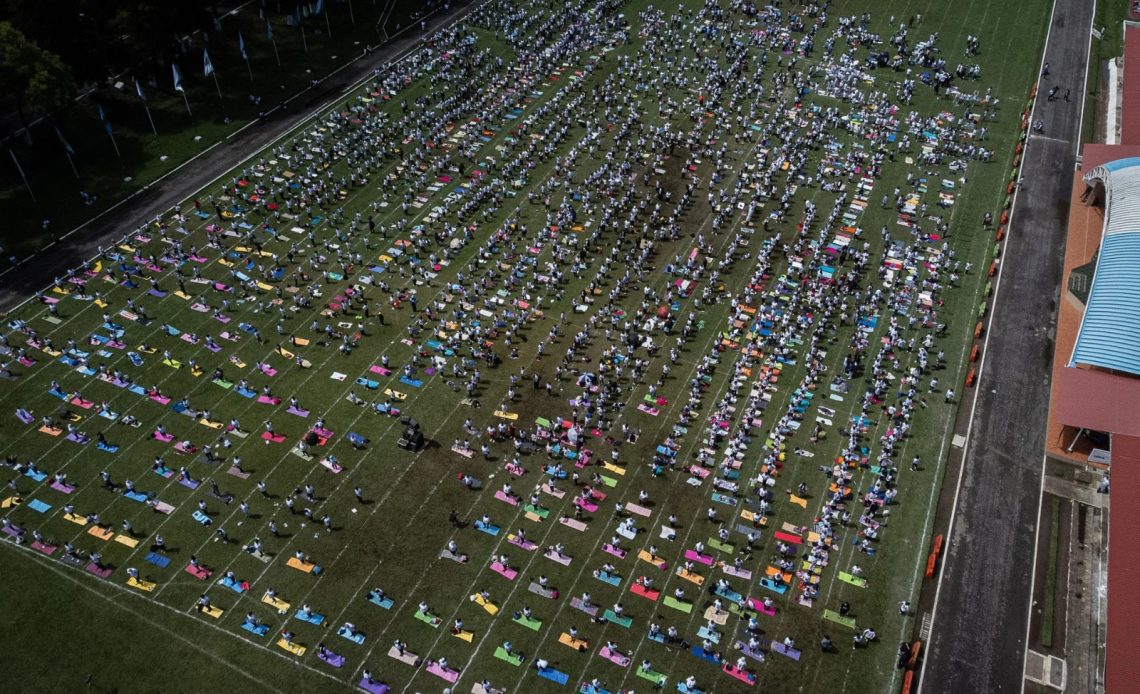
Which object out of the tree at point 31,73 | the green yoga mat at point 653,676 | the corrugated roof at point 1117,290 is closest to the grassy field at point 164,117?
the tree at point 31,73

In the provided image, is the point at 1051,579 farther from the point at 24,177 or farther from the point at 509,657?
the point at 24,177

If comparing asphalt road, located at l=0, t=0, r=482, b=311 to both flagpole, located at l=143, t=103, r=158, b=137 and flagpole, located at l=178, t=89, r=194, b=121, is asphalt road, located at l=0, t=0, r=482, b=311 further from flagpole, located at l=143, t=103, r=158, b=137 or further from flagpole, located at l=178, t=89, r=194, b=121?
flagpole, located at l=143, t=103, r=158, b=137

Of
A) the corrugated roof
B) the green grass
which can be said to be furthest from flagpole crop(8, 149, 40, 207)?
the corrugated roof

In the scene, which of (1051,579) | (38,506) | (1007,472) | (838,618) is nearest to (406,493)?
(38,506)

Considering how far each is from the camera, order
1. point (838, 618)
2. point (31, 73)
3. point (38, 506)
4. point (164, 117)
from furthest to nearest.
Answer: point (164, 117), point (31, 73), point (38, 506), point (838, 618)

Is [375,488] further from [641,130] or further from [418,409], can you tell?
[641,130]

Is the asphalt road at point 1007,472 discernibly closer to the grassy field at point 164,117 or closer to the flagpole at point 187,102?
the grassy field at point 164,117
